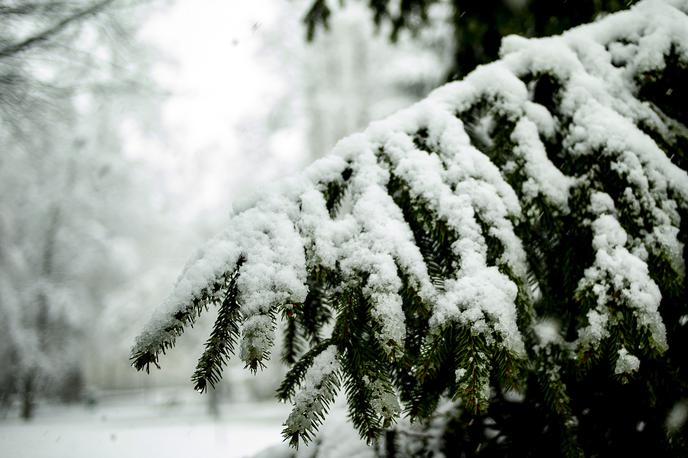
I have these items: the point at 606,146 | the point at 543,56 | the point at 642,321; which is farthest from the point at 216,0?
Answer: the point at 642,321

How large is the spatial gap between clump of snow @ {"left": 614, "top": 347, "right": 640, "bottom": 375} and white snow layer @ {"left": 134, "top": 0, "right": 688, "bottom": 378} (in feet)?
0.17

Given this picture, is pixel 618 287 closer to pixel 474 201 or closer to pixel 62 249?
pixel 474 201

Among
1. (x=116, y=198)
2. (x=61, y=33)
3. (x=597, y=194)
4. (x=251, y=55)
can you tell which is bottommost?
(x=116, y=198)

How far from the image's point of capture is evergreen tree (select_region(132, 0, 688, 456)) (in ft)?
2.62

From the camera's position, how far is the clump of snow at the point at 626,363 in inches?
31.5

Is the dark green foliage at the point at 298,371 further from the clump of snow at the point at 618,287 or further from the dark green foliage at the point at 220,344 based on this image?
the clump of snow at the point at 618,287

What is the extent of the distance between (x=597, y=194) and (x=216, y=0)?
477 centimetres

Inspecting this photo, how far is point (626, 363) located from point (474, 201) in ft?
1.43

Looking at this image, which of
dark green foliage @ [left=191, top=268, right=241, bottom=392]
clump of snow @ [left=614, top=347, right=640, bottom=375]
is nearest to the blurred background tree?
dark green foliage @ [left=191, top=268, right=241, bottom=392]

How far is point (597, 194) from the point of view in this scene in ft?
3.32

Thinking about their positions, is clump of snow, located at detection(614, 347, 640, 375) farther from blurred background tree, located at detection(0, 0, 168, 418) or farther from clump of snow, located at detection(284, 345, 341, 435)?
blurred background tree, located at detection(0, 0, 168, 418)

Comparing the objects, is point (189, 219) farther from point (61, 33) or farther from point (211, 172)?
point (61, 33)

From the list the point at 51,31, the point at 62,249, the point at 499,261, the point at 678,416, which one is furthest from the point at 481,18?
the point at 62,249

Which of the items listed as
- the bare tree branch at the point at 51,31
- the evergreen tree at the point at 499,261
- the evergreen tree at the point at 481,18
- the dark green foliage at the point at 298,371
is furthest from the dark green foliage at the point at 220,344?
the bare tree branch at the point at 51,31
